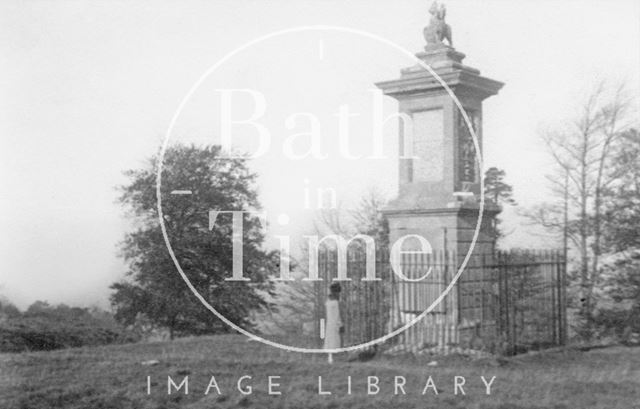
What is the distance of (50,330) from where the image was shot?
52.1 ft

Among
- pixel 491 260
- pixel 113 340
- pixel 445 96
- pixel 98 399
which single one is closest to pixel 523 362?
pixel 491 260

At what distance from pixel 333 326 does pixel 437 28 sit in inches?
205

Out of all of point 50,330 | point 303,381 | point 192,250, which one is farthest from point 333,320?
point 192,250

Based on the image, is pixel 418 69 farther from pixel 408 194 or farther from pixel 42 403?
pixel 42 403

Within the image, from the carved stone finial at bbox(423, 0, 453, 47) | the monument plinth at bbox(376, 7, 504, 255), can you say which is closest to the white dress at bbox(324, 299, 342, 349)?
the monument plinth at bbox(376, 7, 504, 255)

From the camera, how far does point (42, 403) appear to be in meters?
9.45

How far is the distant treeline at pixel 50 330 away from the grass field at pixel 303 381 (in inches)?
103

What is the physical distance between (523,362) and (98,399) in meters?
6.36

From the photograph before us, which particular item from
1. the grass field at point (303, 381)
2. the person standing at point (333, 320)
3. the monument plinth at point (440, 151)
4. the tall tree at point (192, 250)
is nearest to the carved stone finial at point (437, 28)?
the monument plinth at point (440, 151)

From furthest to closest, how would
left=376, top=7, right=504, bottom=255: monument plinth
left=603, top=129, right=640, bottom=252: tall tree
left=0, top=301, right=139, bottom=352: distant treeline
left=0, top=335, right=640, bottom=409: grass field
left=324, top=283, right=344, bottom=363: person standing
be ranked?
left=603, top=129, right=640, bottom=252: tall tree < left=0, top=301, right=139, bottom=352: distant treeline < left=376, top=7, right=504, bottom=255: monument plinth < left=324, top=283, right=344, bottom=363: person standing < left=0, top=335, right=640, bottom=409: grass field

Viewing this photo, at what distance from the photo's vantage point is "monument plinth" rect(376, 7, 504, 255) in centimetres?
1354

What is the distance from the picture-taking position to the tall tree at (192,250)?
20031 mm

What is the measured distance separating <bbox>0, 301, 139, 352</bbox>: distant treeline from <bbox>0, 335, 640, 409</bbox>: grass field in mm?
2614

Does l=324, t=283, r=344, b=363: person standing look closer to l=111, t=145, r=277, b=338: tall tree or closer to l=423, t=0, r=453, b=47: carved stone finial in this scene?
l=423, t=0, r=453, b=47: carved stone finial
